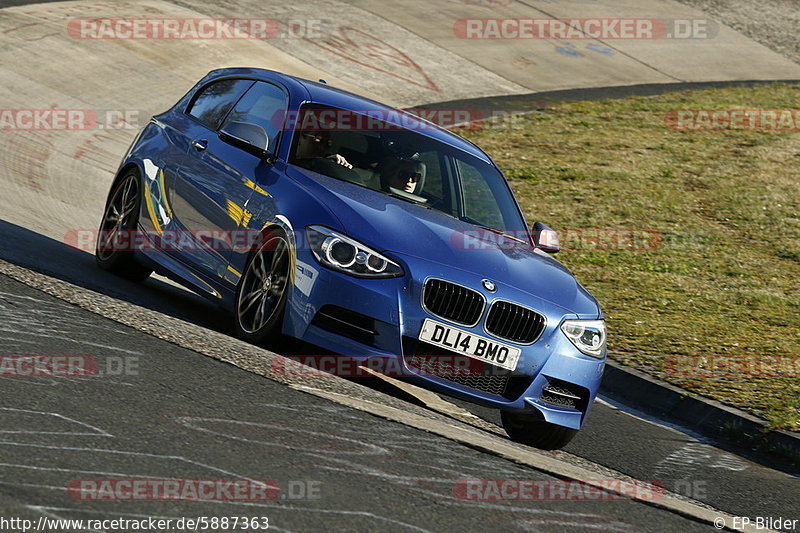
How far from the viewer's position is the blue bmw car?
6746 mm

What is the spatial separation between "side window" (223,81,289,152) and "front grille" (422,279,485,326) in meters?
1.78

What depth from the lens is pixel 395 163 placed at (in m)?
8.00

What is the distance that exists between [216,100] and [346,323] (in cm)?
308

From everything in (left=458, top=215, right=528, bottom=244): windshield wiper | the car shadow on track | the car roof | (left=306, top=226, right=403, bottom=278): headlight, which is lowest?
the car shadow on track

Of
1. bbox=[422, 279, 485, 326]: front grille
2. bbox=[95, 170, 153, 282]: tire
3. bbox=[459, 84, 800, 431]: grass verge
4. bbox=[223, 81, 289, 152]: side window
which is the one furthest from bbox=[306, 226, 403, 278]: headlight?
bbox=[459, 84, 800, 431]: grass verge

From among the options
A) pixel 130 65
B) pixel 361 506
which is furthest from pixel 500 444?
pixel 130 65

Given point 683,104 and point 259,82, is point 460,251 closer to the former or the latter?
point 259,82

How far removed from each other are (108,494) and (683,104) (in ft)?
68.4

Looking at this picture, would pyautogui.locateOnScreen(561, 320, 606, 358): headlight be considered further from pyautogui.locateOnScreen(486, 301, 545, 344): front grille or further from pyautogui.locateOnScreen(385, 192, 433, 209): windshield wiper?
pyautogui.locateOnScreen(385, 192, 433, 209): windshield wiper

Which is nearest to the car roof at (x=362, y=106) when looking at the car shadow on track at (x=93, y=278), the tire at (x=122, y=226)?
the tire at (x=122, y=226)

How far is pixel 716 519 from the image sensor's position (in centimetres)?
604

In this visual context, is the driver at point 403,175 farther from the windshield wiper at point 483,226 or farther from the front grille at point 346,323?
the front grille at point 346,323

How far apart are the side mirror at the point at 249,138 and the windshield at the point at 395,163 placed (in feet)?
0.65

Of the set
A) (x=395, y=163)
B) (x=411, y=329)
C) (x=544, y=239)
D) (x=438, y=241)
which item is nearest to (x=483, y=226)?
(x=544, y=239)
